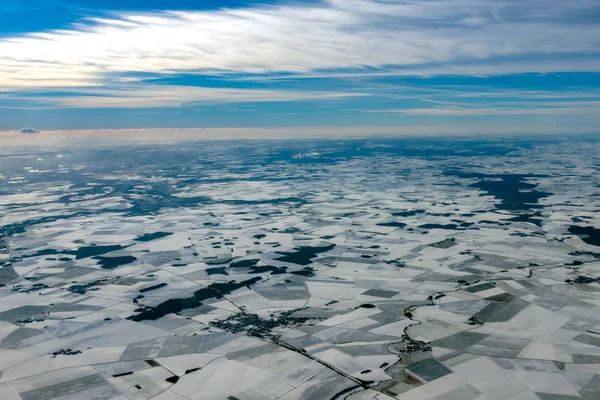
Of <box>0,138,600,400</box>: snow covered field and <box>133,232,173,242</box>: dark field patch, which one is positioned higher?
<box>0,138,600,400</box>: snow covered field

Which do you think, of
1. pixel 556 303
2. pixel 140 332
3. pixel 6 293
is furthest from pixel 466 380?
pixel 6 293

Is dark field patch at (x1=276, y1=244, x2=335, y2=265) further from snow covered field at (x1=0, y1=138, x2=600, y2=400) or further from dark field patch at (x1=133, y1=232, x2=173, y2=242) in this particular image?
dark field patch at (x1=133, y1=232, x2=173, y2=242)

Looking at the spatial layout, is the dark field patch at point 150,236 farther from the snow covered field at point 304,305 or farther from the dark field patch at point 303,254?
the dark field patch at point 303,254

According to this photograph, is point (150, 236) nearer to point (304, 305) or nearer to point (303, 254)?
point (303, 254)

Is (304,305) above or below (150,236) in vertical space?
above

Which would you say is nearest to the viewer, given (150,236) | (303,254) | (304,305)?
(304,305)

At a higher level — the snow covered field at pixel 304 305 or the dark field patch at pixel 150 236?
the snow covered field at pixel 304 305

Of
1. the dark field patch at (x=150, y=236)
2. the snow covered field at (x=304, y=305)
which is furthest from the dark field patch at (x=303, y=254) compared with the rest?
the dark field patch at (x=150, y=236)

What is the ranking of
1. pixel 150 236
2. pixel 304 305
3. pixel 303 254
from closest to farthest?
pixel 304 305 → pixel 303 254 → pixel 150 236

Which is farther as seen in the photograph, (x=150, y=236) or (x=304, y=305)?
(x=150, y=236)

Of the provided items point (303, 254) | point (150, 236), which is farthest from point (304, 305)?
point (150, 236)

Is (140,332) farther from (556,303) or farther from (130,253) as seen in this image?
(556,303)

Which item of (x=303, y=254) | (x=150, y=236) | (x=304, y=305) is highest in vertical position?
(x=304, y=305)

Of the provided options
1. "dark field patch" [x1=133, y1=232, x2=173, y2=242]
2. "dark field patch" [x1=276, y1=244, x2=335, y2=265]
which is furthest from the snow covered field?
"dark field patch" [x1=276, y1=244, x2=335, y2=265]
